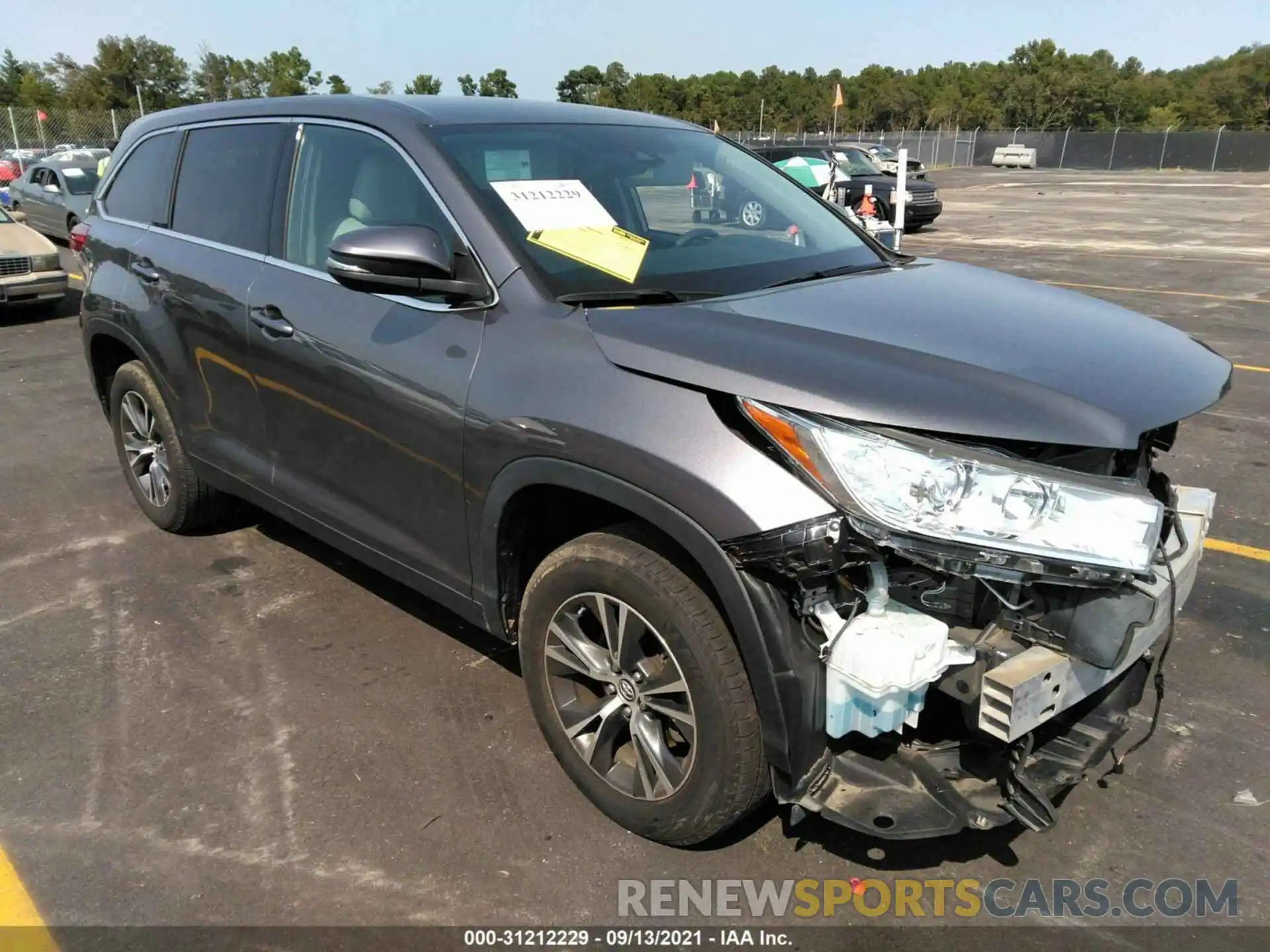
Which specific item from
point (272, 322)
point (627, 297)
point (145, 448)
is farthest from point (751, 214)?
point (145, 448)

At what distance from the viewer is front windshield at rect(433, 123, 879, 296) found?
2750mm

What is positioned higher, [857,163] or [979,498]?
[979,498]

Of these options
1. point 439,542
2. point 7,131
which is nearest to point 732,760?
point 439,542

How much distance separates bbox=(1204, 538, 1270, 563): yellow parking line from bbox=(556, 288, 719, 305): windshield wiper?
3024 millimetres

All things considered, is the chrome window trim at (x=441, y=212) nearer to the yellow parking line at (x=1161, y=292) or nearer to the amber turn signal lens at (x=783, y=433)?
the amber turn signal lens at (x=783, y=433)

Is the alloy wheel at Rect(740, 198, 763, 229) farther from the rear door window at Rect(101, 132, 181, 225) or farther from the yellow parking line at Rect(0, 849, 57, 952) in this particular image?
the yellow parking line at Rect(0, 849, 57, 952)

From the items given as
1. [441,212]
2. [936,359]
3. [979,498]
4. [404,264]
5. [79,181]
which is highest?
[441,212]

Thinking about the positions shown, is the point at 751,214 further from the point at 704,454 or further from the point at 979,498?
the point at 979,498

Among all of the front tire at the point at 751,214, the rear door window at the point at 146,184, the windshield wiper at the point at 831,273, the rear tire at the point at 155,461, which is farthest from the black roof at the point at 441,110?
the rear tire at the point at 155,461

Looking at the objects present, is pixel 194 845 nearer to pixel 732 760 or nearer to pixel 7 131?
pixel 732 760

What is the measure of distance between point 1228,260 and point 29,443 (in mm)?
15877

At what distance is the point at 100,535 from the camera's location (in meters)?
4.74

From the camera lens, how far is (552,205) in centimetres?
286

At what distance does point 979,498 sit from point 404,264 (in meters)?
1.60
